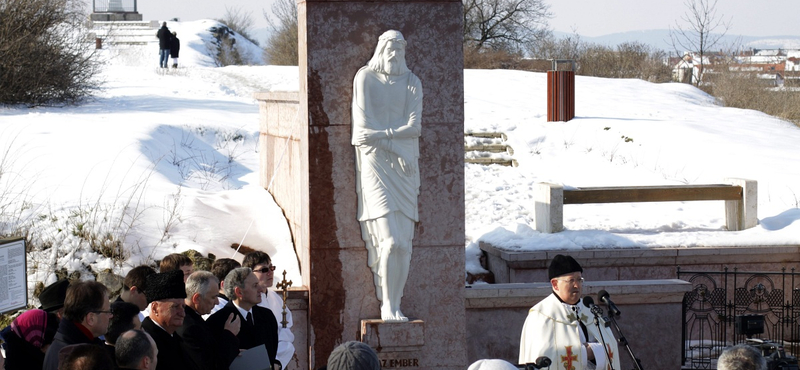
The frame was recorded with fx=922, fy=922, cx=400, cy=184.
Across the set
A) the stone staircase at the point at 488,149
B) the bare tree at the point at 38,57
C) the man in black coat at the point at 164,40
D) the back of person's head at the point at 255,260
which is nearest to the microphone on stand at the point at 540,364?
the back of person's head at the point at 255,260

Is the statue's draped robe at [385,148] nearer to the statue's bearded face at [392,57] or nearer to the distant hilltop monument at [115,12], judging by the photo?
the statue's bearded face at [392,57]

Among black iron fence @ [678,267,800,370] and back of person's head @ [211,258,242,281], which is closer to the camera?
back of person's head @ [211,258,242,281]

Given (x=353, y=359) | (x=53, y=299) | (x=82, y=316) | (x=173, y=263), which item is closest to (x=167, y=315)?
(x=82, y=316)

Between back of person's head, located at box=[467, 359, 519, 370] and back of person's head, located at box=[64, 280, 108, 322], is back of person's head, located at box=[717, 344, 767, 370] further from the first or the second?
back of person's head, located at box=[64, 280, 108, 322]

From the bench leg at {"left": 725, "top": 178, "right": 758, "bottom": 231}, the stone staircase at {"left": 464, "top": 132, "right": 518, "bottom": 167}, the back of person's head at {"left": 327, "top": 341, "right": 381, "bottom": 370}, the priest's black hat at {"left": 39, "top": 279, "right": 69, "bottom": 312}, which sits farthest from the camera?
the stone staircase at {"left": 464, "top": 132, "right": 518, "bottom": 167}

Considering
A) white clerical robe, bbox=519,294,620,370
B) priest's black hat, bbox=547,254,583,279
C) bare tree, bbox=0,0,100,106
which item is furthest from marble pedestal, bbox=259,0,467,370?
bare tree, bbox=0,0,100,106

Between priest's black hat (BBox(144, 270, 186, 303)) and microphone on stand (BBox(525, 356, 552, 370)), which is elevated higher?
priest's black hat (BBox(144, 270, 186, 303))

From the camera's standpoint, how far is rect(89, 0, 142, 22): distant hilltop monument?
1911 inches

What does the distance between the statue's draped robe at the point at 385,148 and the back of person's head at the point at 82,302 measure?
305 centimetres

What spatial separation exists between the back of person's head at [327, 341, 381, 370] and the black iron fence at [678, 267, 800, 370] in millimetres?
6858

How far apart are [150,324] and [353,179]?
114 inches

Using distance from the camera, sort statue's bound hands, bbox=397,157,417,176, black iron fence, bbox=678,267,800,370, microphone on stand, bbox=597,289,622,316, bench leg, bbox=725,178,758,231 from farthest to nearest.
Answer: bench leg, bbox=725,178,758,231 < black iron fence, bbox=678,267,800,370 < statue's bound hands, bbox=397,157,417,176 < microphone on stand, bbox=597,289,622,316

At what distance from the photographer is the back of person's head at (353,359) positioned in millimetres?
3648

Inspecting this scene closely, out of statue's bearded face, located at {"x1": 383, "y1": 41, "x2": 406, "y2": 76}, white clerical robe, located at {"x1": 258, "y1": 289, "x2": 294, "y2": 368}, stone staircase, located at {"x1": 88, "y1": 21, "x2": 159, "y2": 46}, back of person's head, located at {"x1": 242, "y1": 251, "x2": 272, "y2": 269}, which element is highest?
stone staircase, located at {"x1": 88, "y1": 21, "x2": 159, "y2": 46}
